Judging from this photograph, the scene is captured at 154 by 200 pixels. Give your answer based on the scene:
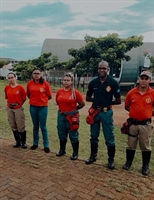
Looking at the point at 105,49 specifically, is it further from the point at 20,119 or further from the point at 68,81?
the point at 68,81

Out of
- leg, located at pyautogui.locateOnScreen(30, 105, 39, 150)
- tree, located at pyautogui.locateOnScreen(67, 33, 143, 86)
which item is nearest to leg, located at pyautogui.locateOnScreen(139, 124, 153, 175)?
leg, located at pyautogui.locateOnScreen(30, 105, 39, 150)

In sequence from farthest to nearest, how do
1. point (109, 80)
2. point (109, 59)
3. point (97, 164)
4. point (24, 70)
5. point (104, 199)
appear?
point (24, 70) < point (109, 59) < point (97, 164) < point (109, 80) < point (104, 199)

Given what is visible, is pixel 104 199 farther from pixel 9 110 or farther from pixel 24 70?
pixel 24 70

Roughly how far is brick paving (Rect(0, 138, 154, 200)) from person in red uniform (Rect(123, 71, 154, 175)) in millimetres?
496

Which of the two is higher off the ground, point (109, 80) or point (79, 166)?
point (109, 80)

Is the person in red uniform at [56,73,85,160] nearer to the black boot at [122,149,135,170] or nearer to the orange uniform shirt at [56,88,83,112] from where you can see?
the orange uniform shirt at [56,88,83,112]

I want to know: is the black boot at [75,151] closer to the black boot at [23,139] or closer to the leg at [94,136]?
the leg at [94,136]

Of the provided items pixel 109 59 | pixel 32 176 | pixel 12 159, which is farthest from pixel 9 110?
pixel 109 59

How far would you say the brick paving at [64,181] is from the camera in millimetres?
3176

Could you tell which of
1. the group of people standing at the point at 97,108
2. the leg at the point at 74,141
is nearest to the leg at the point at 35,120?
the group of people standing at the point at 97,108

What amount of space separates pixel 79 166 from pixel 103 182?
2.15 ft

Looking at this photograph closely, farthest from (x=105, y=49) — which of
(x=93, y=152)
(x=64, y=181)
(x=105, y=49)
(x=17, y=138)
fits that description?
(x=64, y=181)

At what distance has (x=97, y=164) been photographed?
4.17 metres

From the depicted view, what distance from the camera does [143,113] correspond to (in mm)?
3670
